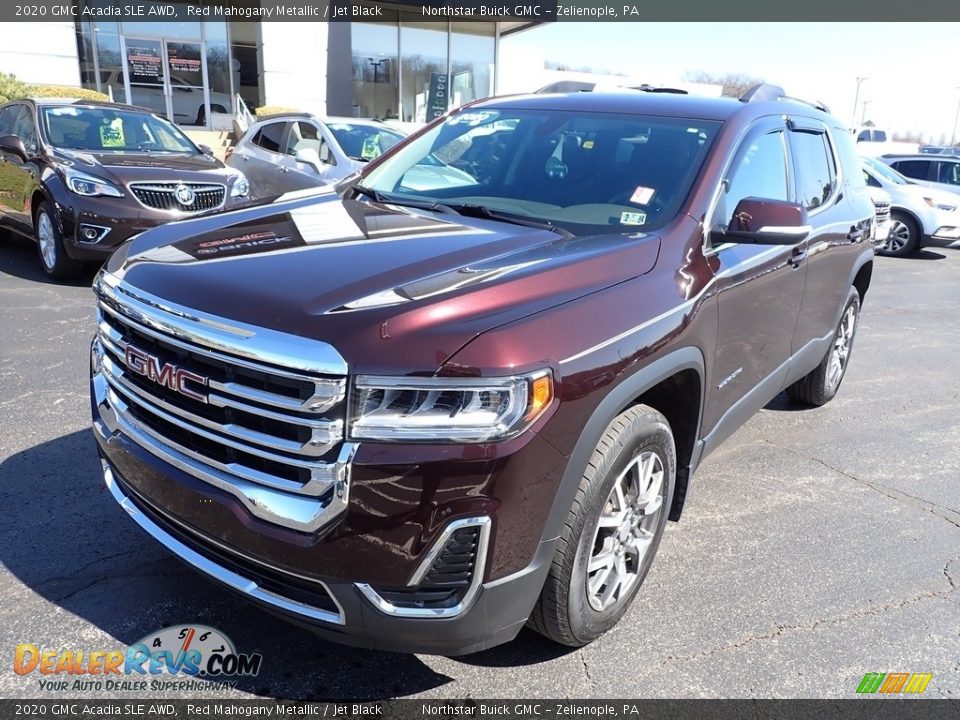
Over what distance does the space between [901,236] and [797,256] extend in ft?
39.2

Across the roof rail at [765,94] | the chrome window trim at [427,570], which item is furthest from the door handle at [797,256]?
the chrome window trim at [427,570]

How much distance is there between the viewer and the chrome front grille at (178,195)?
22.9ft

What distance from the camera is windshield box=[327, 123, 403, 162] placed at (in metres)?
9.41

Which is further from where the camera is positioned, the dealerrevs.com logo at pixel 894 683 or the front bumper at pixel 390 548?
the dealerrevs.com logo at pixel 894 683

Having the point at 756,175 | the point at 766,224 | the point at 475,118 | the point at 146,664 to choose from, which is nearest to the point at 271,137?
the point at 475,118

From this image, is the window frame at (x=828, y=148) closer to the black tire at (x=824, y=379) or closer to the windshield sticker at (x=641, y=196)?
the black tire at (x=824, y=379)

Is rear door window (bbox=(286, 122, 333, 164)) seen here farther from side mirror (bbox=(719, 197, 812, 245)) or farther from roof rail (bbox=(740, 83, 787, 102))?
side mirror (bbox=(719, 197, 812, 245))

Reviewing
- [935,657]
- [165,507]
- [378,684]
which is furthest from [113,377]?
[935,657]

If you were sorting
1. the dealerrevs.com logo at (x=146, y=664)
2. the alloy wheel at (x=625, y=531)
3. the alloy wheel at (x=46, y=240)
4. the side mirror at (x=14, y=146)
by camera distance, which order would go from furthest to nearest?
the side mirror at (x=14, y=146)
the alloy wheel at (x=46, y=240)
the alloy wheel at (x=625, y=531)
the dealerrevs.com logo at (x=146, y=664)

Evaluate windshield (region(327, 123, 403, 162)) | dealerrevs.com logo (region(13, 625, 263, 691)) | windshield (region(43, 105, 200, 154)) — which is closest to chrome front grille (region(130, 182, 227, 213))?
windshield (region(43, 105, 200, 154))

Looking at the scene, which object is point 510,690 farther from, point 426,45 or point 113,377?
point 426,45

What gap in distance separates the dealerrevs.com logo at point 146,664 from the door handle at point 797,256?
2.98m

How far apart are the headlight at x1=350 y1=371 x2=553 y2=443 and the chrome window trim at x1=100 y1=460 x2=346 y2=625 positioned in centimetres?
49

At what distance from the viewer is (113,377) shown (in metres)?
2.56
